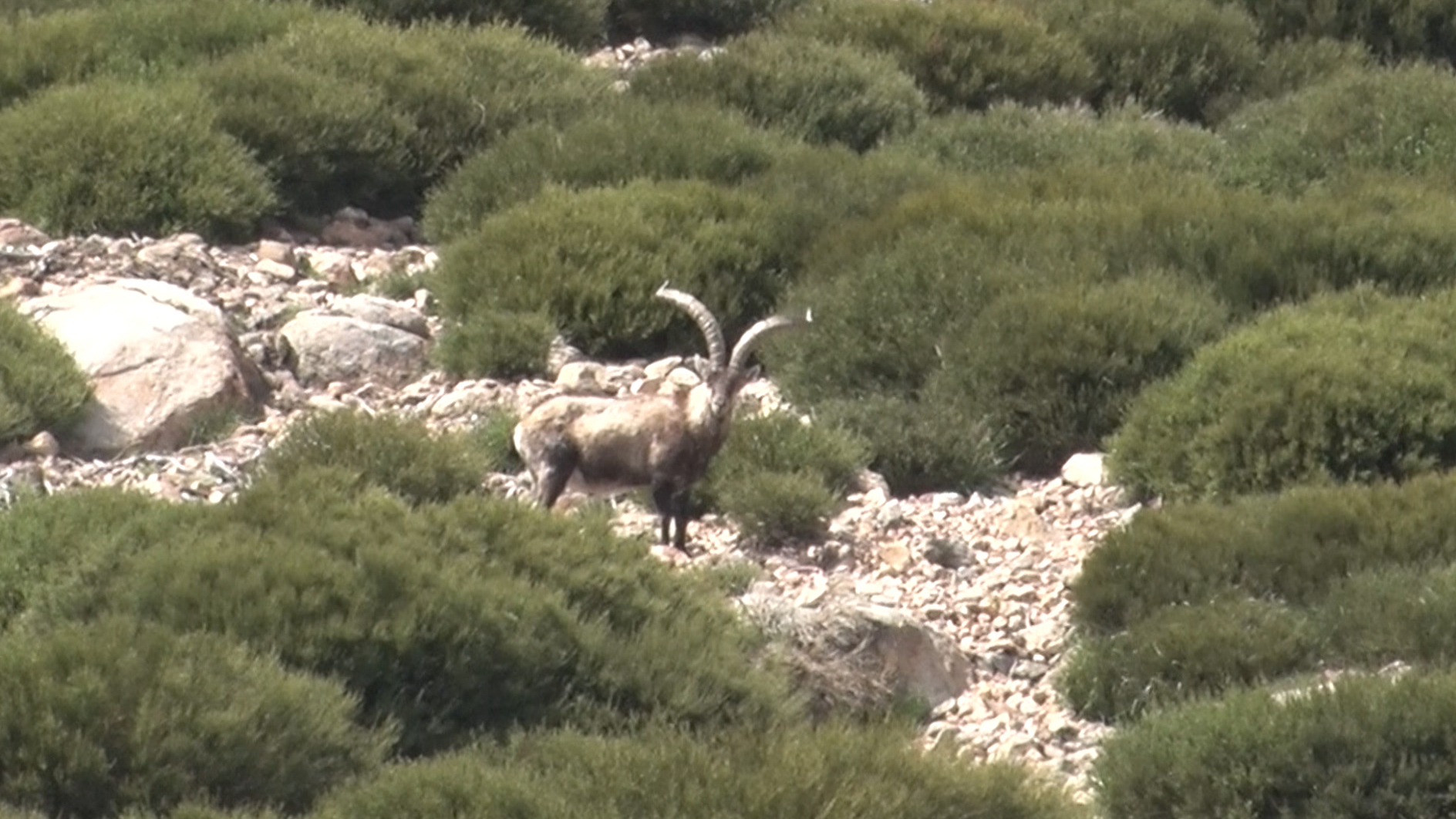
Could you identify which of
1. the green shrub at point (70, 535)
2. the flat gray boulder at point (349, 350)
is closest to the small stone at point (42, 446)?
the green shrub at point (70, 535)

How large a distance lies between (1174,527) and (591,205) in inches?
208

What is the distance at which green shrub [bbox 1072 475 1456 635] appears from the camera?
43.2 feet

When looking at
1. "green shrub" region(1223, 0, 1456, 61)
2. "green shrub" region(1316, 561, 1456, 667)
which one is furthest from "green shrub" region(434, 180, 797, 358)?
"green shrub" region(1223, 0, 1456, 61)

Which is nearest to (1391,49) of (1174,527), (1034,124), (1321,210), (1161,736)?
(1034,124)

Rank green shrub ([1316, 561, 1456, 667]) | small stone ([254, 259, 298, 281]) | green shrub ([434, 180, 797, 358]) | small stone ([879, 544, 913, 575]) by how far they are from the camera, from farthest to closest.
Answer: small stone ([254, 259, 298, 281]) → green shrub ([434, 180, 797, 358]) → small stone ([879, 544, 913, 575]) → green shrub ([1316, 561, 1456, 667])

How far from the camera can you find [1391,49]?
23688 millimetres

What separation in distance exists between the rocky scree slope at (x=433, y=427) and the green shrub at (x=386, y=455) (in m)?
0.36

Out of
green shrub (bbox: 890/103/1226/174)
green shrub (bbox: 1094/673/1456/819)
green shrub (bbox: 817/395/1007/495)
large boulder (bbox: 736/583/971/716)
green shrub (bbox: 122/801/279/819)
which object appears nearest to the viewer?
green shrub (bbox: 122/801/279/819)

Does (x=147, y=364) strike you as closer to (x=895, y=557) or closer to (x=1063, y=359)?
(x=895, y=557)

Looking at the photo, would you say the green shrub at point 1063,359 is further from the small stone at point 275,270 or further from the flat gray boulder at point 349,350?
the small stone at point 275,270

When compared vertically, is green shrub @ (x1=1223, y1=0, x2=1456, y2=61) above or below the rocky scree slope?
below

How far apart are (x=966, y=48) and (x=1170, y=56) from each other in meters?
1.52

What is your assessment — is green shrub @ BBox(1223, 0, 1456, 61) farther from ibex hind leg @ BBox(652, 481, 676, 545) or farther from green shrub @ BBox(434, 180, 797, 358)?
ibex hind leg @ BBox(652, 481, 676, 545)

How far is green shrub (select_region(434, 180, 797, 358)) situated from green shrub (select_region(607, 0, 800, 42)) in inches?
252
